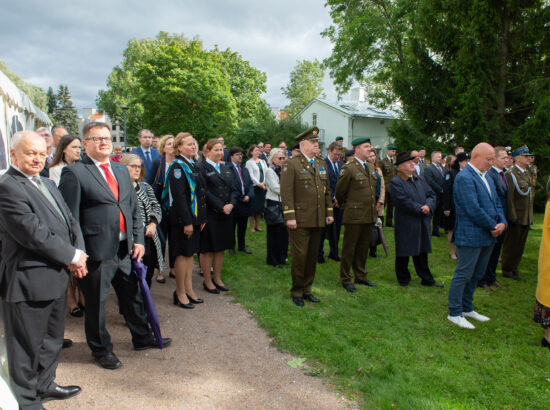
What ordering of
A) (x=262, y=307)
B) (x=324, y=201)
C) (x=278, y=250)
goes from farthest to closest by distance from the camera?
(x=278, y=250) → (x=324, y=201) → (x=262, y=307)

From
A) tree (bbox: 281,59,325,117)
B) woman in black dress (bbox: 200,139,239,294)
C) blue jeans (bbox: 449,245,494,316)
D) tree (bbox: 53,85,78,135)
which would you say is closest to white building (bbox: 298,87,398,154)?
tree (bbox: 281,59,325,117)

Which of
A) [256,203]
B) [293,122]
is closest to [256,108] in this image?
[293,122]

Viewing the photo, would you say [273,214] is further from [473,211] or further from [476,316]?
[476,316]

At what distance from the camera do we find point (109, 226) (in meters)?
3.41

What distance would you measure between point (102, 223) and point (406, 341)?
3.43m

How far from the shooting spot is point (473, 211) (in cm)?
460

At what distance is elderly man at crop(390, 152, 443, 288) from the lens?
6.12 m

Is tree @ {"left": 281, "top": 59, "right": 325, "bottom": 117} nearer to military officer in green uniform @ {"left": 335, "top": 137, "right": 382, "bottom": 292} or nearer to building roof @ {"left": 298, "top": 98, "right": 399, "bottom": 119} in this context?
building roof @ {"left": 298, "top": 98, "right": 399, "bottom": 119}

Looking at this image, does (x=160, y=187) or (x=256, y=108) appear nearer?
(x=160, y=187)

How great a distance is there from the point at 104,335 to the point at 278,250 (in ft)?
13.4

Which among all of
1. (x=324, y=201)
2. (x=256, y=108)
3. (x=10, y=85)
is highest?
(x=256, y=108)

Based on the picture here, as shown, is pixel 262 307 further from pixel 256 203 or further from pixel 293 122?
pixel 293 122

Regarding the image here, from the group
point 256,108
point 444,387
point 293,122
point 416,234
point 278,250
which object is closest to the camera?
point 444,387

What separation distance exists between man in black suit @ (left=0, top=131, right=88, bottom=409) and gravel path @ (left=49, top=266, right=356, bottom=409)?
1.64ft
